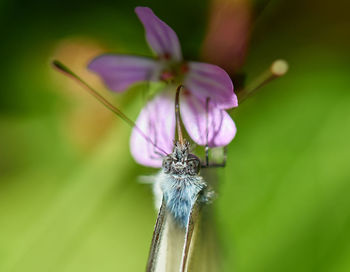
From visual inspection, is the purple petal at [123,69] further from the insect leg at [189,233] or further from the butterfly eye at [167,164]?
the insect leg at [189,233]

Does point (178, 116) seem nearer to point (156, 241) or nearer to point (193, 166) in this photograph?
point (193, 166)

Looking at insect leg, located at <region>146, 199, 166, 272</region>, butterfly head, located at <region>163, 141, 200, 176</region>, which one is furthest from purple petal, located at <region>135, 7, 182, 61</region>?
insect leg, located at <region>146, 199, 166, 272</region>

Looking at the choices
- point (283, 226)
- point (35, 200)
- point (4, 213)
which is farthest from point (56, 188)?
point (283, 226)

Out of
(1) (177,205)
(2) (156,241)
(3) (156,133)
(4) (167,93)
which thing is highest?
(4) (167,93)

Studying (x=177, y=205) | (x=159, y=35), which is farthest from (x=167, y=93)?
(x=177, y=205)

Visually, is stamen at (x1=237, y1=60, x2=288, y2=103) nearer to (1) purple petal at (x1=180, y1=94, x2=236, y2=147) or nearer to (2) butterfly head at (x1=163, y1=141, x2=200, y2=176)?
(1) purple petal at (x1=180, y1=94, x2=236, y2=147)

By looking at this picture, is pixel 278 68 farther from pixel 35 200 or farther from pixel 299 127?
pixel 35 200

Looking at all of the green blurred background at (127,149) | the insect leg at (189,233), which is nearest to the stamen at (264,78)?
the green blurred background at (127,149)
